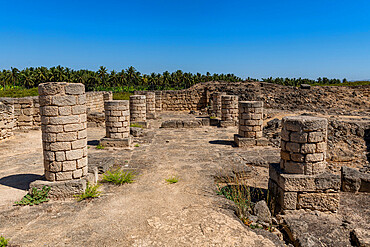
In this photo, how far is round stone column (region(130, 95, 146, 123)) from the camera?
16812 mm

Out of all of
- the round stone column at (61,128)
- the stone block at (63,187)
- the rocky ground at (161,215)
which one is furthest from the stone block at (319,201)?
the round stone column at (61,128)

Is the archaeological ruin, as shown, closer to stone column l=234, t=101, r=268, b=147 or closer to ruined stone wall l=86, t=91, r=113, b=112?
stone column l=234, t=101, r=268, b=147

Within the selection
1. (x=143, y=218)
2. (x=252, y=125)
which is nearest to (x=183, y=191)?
(x=143, y=218)

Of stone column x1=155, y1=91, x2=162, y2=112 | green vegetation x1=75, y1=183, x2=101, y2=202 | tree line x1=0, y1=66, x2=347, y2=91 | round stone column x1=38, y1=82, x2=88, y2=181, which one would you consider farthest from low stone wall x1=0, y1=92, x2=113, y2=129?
tree line x1=0, y1=66, x2=347, y2=91

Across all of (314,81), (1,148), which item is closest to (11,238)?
(1,148)

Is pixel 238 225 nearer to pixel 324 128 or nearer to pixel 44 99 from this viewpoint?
pixel 324 128

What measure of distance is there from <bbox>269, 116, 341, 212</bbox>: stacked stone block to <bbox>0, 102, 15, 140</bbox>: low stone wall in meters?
12.6

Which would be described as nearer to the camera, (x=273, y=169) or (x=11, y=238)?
(x=11, y=238)

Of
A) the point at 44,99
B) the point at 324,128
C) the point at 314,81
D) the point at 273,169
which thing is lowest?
the point at 273,169

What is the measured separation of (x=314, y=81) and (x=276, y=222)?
58626 mm

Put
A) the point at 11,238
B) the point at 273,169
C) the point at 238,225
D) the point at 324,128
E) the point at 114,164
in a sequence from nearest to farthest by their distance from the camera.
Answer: the point at 11,238, the point at 238,225, the point at 324,128, the point at 273,169, the point at 114,164

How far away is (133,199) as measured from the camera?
623 cm

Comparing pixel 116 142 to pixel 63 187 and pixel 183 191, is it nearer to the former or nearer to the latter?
pixel 63 187

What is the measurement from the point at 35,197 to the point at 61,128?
1.68 meters
